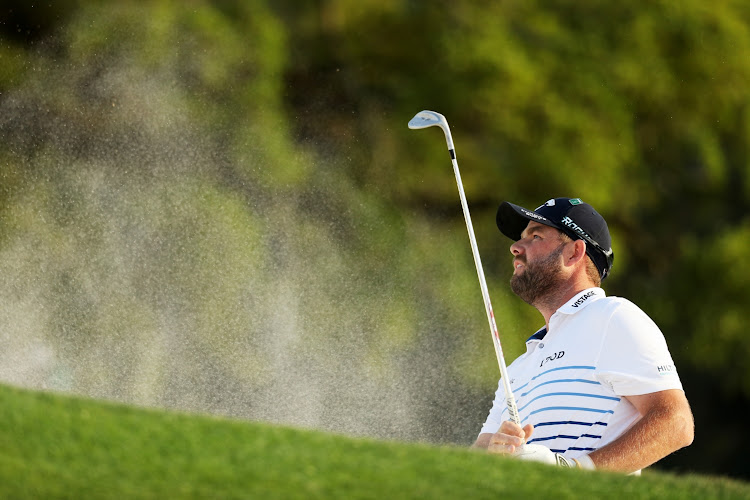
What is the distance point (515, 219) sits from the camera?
13.3ft

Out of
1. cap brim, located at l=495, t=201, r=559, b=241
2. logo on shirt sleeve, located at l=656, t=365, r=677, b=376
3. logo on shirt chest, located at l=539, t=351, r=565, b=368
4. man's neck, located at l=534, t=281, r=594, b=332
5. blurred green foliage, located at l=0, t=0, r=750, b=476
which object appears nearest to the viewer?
logo on shirt sleeve, located at l=656, t=365, r=677, b=376

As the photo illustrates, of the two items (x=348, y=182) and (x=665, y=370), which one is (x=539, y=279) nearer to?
(x=665, y=370)

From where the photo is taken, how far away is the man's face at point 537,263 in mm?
3846

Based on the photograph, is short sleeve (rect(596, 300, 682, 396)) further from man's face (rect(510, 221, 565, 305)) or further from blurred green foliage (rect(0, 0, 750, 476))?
blurred green foliage (rect(0, 0, 750, 476))

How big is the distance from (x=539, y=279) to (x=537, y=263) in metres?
0.08

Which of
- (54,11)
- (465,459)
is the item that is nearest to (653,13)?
(54,11)

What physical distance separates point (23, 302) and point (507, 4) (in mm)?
4385

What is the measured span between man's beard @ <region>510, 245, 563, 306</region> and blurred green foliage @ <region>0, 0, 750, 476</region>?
3.60m

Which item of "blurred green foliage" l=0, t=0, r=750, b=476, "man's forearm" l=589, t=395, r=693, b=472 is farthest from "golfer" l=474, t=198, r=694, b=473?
"blurred green foliage" l=0, t=0, r=750, b=476

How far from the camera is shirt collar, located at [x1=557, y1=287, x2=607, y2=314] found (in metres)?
3.65

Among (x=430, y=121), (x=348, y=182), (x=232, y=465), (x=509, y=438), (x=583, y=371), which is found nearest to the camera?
(x=232, y=465)

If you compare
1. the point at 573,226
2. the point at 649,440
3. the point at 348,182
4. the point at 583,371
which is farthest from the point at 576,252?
the point at 348,182

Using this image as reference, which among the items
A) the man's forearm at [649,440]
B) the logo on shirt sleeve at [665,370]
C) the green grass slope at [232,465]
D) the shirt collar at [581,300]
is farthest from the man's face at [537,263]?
the green grass slope at [232,465]

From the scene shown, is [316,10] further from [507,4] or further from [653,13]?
[653,13]
